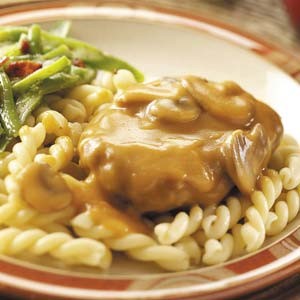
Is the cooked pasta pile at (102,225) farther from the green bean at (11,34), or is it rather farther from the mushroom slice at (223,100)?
the green bean at (11,34)

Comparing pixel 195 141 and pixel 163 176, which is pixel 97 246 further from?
pixel 195 141

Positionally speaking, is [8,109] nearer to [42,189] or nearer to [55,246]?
[42,189]

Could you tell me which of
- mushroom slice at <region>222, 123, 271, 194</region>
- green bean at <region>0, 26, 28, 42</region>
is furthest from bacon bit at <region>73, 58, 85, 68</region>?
mushroom slice at <region>222, 123, 271, 194</region>

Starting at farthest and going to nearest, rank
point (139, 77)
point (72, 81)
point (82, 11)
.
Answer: point (82, 11), point (139, 77), point (72, 81)

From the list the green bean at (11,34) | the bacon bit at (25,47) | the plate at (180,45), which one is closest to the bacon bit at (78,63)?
the bacon bit at (25,47)

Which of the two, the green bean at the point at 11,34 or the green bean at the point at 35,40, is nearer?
the green bean at the point at 35,40

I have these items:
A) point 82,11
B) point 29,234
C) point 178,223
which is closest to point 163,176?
point 178,223
